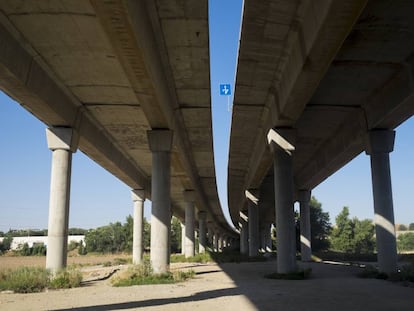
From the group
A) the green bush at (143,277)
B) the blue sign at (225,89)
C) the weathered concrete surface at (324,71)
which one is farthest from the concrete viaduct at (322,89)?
the green bush at (143,277)

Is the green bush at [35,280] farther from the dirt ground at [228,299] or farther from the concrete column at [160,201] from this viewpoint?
the concrete column at [160,201]

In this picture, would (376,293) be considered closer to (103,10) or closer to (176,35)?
(176,35)

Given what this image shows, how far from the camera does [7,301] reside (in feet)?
43.0

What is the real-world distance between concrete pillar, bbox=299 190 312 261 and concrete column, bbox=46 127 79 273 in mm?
25661

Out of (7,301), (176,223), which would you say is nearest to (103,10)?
(7,301)

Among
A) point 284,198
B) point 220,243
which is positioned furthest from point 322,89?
point 220,243

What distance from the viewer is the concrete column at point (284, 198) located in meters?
20.8

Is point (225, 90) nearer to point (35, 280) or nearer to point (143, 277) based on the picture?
point (143, 277)

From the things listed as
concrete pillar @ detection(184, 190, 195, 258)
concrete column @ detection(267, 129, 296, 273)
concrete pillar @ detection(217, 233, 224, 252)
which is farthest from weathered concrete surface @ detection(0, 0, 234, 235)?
concrete pillar @ detection(217, 233, 224, 252)

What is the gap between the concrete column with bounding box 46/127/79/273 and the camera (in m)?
20.1

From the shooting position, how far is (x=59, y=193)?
66.9 ft

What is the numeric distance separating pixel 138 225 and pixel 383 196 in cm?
2678

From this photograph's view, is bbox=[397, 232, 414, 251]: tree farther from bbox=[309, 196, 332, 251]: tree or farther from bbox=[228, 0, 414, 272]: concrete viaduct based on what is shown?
bbox=[228, 0, 414, 272]: concrete viaduct

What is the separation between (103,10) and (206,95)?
9.68m
